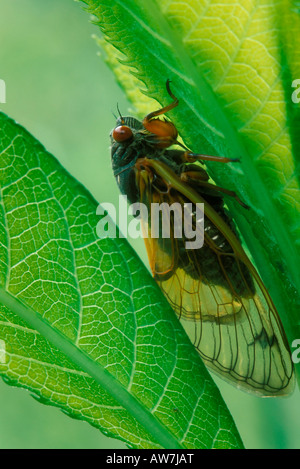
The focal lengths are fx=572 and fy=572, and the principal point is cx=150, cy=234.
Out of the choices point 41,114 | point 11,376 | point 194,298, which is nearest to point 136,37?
point 11,376

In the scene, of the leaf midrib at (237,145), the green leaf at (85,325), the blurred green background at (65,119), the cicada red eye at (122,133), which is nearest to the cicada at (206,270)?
the cicada red eye at (122,133)

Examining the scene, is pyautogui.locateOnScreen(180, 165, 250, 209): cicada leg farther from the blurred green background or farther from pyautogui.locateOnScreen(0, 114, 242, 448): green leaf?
the blurred green background

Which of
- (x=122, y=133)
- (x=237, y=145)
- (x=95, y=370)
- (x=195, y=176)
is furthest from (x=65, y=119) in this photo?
(x=95, y=370)

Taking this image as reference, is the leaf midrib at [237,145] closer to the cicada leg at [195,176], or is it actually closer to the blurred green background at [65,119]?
the cicada leg at [195,176]

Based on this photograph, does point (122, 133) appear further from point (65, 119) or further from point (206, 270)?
point (65, 119)

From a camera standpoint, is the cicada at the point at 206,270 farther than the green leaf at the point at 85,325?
Yes
